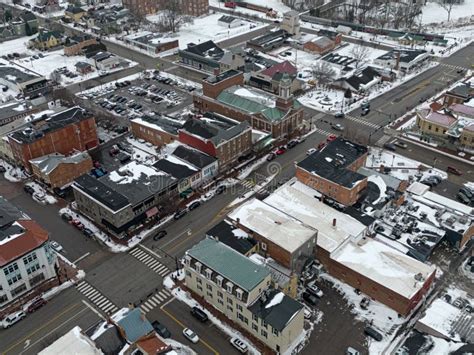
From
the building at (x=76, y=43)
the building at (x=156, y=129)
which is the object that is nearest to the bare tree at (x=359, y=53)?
the building at (x=156, y=129)

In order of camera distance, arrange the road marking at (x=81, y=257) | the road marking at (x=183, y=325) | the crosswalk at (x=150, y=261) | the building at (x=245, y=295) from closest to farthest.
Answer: the building at (x=245, y=295) < the road marking at (x=183, y=325) < the crosswalk at (x=150, y=261) < the road marking at (x=81, y=257)

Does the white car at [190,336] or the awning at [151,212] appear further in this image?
the awning at [151,212]

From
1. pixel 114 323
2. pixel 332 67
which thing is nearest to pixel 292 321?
pixel 114 323

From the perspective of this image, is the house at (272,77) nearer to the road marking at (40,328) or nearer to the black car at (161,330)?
the black car at (161,330)

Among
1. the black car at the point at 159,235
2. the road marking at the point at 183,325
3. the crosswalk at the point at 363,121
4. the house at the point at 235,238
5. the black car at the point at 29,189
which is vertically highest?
the house at the point at 235,238

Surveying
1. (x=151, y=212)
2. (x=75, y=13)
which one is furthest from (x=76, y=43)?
(x=151, y=212)

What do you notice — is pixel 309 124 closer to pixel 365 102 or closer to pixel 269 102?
pixel 269 102
